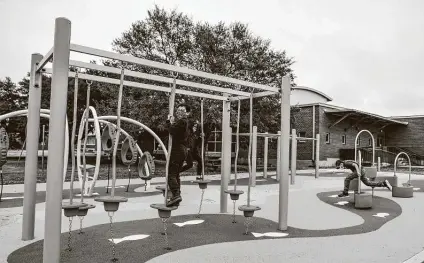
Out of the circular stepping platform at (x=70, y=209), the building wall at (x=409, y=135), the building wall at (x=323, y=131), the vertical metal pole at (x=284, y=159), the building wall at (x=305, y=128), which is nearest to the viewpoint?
the circular stepping platform at (x=70, y=209)

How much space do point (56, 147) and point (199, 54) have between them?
19.4 meters

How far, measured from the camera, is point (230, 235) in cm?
644

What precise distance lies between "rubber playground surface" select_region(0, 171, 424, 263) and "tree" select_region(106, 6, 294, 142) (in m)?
11.7

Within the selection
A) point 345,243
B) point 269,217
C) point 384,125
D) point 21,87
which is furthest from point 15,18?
point 384,125

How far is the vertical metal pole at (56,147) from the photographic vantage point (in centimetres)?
419

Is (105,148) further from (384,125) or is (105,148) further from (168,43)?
(384,125)

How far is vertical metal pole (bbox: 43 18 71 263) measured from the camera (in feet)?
13.8

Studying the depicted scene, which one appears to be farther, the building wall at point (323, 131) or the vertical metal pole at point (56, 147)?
the building wall at point (323, 131)

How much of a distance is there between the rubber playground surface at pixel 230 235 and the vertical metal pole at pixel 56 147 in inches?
31.2

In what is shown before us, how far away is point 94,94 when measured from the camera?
32.2 m

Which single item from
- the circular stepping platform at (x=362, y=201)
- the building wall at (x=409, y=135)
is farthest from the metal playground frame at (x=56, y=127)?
the building wall at (x=409, y=135)

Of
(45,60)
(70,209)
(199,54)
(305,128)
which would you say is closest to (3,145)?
(45,60)

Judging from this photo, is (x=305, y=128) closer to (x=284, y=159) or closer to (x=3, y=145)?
(x=284, y=159)

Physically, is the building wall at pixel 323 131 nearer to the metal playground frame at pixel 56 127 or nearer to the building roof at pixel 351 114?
the building roof at pixel 351 114
